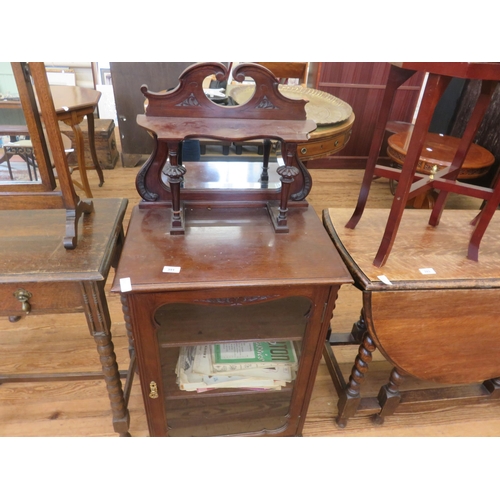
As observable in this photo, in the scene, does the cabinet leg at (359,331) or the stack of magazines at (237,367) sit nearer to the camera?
the stack of magazines at (237,367)

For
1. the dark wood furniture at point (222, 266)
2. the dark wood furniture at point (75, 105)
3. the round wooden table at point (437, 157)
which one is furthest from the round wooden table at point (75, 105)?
the round wooden table at point (437, 157)

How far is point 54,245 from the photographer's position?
1.08m

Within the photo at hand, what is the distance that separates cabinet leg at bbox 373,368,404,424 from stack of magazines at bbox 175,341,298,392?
0.40 meters

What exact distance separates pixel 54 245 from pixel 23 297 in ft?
0.56

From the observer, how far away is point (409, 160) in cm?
101

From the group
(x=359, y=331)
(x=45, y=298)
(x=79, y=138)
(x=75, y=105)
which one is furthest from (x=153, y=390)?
(x=79, y=138)

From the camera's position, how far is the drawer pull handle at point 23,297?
0.99 meters

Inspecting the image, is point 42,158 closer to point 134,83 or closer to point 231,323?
point 231,323

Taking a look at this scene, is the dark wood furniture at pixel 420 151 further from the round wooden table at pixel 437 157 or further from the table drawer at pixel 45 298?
the round wooden table at pixel 437 157

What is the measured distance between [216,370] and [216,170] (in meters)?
0.72

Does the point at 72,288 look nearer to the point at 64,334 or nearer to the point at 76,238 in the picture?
the point at 76,238

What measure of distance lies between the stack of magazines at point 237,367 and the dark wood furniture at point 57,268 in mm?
247

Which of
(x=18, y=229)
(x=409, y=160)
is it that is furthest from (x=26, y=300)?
(x=409, y=160)

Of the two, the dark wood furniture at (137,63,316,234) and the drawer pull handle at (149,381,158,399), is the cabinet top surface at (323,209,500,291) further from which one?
the drawer pull handle at (149,381,158,399)
